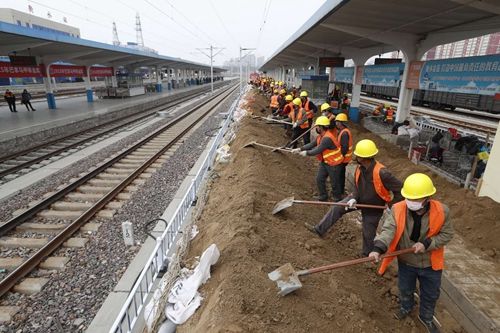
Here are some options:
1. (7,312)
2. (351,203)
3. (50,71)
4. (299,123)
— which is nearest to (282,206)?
(351,203)

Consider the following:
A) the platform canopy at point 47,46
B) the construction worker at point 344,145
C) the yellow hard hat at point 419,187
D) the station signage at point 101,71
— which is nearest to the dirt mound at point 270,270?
the construction worker at point 344,145

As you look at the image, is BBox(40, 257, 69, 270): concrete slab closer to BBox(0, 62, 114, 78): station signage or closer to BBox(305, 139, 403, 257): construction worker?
BBox(305, 139, 403, 257): construction worker

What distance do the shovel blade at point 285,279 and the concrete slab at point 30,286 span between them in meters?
3.83

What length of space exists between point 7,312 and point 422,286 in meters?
5.51

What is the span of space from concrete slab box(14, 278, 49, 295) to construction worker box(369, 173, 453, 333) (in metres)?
4.92

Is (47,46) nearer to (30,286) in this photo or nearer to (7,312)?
(30,286)

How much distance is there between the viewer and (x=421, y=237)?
3316 mm

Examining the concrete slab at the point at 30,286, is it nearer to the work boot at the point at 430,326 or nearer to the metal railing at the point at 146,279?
the metal railing at the point at 146,279

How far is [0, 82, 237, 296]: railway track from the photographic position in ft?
17.3

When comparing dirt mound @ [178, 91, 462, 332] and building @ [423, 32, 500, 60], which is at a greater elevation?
building @ [423, 32, 500, 60]

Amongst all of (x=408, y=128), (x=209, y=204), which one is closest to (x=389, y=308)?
(x=209, y=204)

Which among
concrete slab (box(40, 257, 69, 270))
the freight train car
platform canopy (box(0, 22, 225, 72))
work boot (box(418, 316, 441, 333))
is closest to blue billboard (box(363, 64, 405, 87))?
the freight train car

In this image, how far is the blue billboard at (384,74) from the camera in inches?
494

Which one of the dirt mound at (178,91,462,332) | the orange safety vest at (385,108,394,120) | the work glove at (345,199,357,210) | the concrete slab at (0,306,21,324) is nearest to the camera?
the dirt mound at (178,91,462,332)
